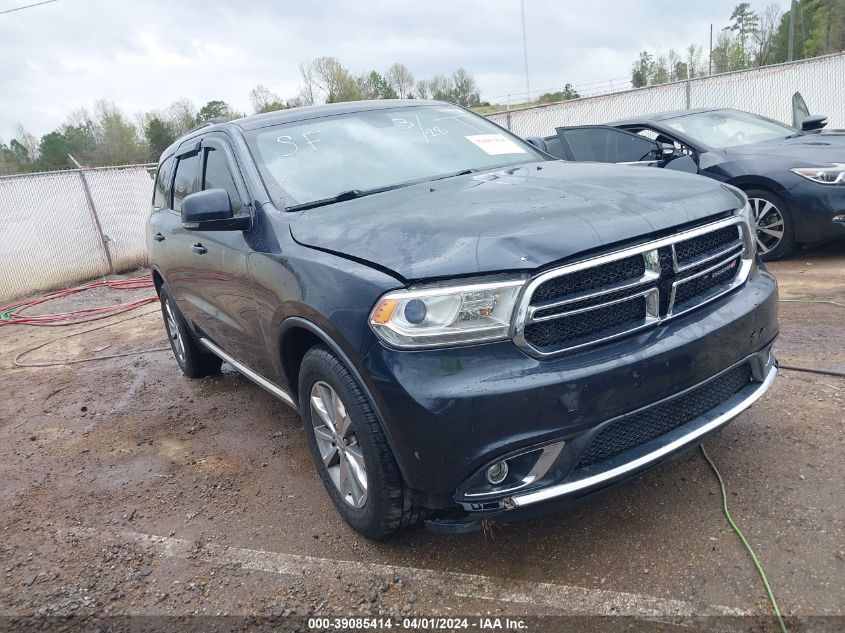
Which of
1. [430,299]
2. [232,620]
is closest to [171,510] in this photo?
[232,620]

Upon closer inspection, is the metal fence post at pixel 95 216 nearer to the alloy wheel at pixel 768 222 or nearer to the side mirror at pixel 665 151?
the side mirror at pixel 665 151

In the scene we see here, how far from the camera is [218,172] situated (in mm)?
3809

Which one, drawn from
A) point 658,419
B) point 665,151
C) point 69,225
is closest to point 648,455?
point 658,419

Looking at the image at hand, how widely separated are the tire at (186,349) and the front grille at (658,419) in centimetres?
360

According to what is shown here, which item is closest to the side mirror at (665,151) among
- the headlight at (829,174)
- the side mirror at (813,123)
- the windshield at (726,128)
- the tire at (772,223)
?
the windshield at (726,128)

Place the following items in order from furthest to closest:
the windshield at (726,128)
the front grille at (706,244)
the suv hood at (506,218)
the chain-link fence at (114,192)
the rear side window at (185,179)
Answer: the chain-link fence at (114,192) < the windshield at (726,128) < the rear side window at (185,179) < the front grille at (706,244) < the suv hood at (506,218)

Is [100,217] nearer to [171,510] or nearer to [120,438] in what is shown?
[120,438]

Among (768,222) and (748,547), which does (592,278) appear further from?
(768,222)

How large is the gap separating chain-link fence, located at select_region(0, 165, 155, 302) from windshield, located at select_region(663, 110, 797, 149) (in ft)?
32.4

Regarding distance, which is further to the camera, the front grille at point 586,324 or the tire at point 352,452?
the tire at point 352,452

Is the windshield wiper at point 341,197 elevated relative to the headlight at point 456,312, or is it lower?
elevated

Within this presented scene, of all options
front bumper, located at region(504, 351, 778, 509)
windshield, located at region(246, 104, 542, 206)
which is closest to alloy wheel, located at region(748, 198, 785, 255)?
windshield, located at region(246, 104, 542, 206)

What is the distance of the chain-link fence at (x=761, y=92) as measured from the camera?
1347 cm

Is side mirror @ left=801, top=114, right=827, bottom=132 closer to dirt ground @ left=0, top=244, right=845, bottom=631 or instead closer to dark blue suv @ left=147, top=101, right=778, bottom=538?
dirt ground @ left=0, top=244, right=845, bottom=631
